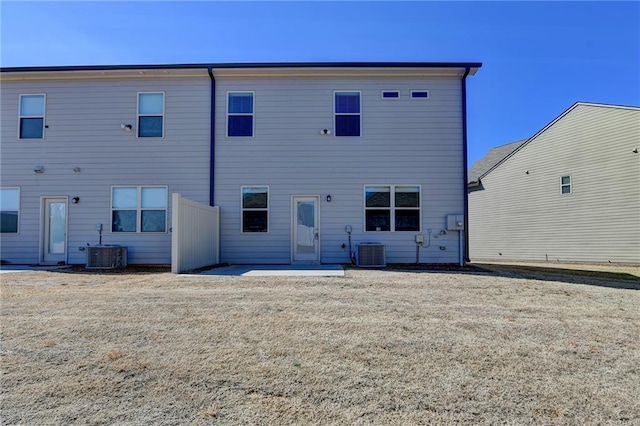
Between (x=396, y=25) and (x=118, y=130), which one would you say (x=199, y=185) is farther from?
(x=396, y=25)

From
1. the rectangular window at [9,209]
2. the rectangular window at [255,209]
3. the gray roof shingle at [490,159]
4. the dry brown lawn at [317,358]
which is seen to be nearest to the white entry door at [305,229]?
the rectangular window at [255,209]

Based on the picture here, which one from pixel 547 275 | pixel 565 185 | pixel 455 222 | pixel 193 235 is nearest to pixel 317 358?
pixel 193 235

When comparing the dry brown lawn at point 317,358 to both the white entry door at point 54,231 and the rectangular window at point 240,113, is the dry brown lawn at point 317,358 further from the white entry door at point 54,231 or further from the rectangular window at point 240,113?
the rectangular window at point 240,113

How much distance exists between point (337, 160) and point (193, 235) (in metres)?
4.35

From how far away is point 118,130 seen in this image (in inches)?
388

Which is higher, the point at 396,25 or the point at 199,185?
the point at 396,25

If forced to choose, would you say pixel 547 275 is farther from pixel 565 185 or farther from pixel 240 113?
pixel 240 113

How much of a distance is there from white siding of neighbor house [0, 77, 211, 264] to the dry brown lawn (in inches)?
192

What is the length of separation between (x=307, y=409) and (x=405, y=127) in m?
8.83

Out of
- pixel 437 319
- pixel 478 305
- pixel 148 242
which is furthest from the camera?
pixel 148 242

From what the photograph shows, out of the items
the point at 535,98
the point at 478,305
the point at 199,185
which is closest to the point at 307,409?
the point at 478,305

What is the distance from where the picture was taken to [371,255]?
8992 millimetres

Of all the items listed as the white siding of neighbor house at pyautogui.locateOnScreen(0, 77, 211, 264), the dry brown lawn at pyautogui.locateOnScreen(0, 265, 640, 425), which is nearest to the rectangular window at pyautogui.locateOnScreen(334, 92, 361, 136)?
the white siding of neighbor house at pyautogui.locateOnScreen(0, 77, 211, 264)

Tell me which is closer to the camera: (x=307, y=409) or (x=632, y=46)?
(x=307, y=409)
